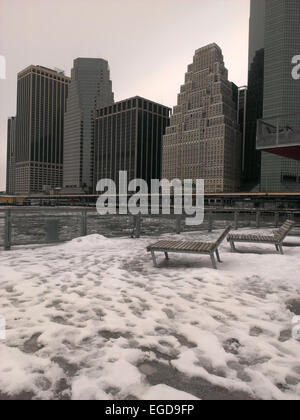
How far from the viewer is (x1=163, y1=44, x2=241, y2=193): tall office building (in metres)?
149

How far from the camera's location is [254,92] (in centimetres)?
17288

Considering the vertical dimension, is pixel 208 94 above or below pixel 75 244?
above

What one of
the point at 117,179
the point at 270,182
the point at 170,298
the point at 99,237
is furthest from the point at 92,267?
the point at 117,179

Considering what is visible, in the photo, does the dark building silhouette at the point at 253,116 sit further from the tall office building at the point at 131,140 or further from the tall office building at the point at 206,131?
the tall office building at the point at 131,140

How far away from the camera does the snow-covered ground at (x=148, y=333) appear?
2.42 metres

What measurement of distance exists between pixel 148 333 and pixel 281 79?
16129cm

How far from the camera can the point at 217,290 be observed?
4.90 m

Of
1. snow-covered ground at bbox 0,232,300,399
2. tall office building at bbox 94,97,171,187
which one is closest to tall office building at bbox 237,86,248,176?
tall office building at bbox 94,97,171,187

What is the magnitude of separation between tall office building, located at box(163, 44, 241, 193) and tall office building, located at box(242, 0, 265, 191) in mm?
11220

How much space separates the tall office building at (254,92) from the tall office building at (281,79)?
2464cm

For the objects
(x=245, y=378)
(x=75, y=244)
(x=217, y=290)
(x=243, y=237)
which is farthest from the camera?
(x=75, y=244)

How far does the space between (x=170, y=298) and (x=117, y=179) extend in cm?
17093

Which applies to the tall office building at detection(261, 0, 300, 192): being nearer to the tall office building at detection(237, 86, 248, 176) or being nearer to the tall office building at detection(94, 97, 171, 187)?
the tall office building at detection(237, 86, 248, 176)

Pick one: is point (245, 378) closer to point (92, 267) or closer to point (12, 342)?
point (12, 342)
